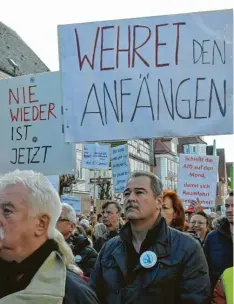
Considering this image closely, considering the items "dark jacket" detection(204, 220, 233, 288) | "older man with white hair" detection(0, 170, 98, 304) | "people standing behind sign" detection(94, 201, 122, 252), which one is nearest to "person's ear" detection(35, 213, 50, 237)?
"older man with white hair" detection(0, 170, 98, 304)

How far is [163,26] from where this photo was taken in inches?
191

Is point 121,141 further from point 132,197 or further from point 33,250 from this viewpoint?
point 33,250

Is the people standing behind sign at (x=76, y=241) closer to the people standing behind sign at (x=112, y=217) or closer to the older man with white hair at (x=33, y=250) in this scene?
the people standing behind sign at (x=112, y=217)

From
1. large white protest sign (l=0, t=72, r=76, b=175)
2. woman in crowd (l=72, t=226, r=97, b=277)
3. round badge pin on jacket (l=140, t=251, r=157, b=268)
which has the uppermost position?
large white protest sign (l=0, t=72, r=76, b=175)

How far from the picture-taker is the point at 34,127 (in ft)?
19.6

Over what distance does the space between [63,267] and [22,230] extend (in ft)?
0.76

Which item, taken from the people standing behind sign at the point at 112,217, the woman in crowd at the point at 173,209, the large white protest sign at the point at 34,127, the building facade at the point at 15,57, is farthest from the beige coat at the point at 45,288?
the building facade at the point at 15,57

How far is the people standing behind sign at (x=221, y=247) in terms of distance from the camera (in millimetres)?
4085

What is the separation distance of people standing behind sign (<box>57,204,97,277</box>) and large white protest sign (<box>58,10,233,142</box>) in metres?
0.68

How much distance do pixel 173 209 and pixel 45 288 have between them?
8.46 feet

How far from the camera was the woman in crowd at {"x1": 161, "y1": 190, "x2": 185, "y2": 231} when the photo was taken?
4.66 m

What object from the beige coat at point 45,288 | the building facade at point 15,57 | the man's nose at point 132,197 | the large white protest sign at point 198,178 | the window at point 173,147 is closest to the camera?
the beige coat at point 45,288

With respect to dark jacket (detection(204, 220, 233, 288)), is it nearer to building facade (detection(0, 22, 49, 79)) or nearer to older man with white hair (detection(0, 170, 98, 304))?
older man with white hair (detection(0, 170, 98, 304))

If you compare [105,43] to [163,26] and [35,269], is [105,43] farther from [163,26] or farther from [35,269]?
[35,269]
